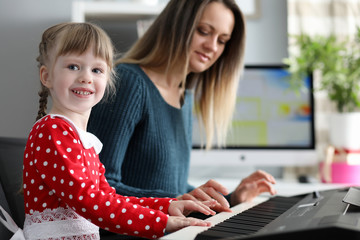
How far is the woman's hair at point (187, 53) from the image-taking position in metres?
1.24

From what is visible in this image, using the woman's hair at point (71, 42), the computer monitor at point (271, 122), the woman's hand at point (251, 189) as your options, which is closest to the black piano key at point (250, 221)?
the woman's hand at point (251, 189)

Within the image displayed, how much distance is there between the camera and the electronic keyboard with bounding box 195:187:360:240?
0.47 m

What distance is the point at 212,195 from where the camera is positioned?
2.98 ft

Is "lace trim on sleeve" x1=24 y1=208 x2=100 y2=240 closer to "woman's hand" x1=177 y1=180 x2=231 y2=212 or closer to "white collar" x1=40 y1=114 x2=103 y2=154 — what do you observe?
"white collar" x1=40 y1=114 x2=103 y2=154

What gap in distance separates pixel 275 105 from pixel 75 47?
1.55m

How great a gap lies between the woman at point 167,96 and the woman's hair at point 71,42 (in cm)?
33

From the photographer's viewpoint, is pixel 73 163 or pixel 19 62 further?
pixel 19 62

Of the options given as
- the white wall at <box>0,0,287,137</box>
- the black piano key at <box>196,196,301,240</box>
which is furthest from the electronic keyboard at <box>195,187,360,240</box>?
the white wall at <box>0,0,287,137</box>

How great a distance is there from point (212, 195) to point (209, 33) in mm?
523

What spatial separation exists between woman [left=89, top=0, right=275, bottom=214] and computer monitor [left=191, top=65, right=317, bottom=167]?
657mm

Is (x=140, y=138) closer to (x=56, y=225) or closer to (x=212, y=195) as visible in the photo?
(x=212, y=195)

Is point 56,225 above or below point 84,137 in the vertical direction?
below

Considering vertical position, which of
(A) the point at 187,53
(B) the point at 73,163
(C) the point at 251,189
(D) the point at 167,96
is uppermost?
(A) the point at 187,53

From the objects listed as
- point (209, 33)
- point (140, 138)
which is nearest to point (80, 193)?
point (140, 138)
